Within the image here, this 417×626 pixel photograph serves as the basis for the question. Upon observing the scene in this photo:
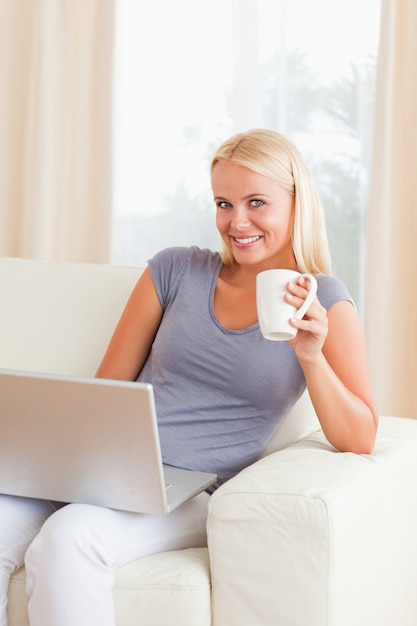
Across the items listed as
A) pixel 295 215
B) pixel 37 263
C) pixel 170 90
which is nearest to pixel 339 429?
pixel 295 215

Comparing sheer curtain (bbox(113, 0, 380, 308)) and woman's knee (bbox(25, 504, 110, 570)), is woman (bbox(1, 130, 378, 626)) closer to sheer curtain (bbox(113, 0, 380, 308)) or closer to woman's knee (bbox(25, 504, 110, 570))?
woman's knee (bbox(25, 504, 110, 570))

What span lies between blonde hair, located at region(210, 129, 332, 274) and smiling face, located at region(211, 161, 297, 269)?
2cm

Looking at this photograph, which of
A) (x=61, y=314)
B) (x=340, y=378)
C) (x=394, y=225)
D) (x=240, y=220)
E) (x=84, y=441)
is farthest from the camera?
(x=394, y=225)

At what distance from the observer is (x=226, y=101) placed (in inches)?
111

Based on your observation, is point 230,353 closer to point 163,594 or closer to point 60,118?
point 163,594

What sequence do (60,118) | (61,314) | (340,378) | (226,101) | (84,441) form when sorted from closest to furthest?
1. (84,441)
2. (340,378)
3. (61,314)
4. (226,101)
5. (60,118)

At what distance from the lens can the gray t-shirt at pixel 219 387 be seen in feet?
5.46

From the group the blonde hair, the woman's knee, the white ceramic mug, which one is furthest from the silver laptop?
the blonde hair

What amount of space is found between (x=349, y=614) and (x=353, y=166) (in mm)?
1544

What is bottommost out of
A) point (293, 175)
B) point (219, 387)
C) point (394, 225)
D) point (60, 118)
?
point (219, 387)

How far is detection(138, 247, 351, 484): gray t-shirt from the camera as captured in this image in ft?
5.46

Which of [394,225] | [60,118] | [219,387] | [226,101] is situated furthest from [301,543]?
[60,118]

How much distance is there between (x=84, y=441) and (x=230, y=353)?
45cm

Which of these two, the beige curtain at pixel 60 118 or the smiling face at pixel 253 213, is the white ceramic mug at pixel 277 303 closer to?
the smiling face at pixel 253 213
